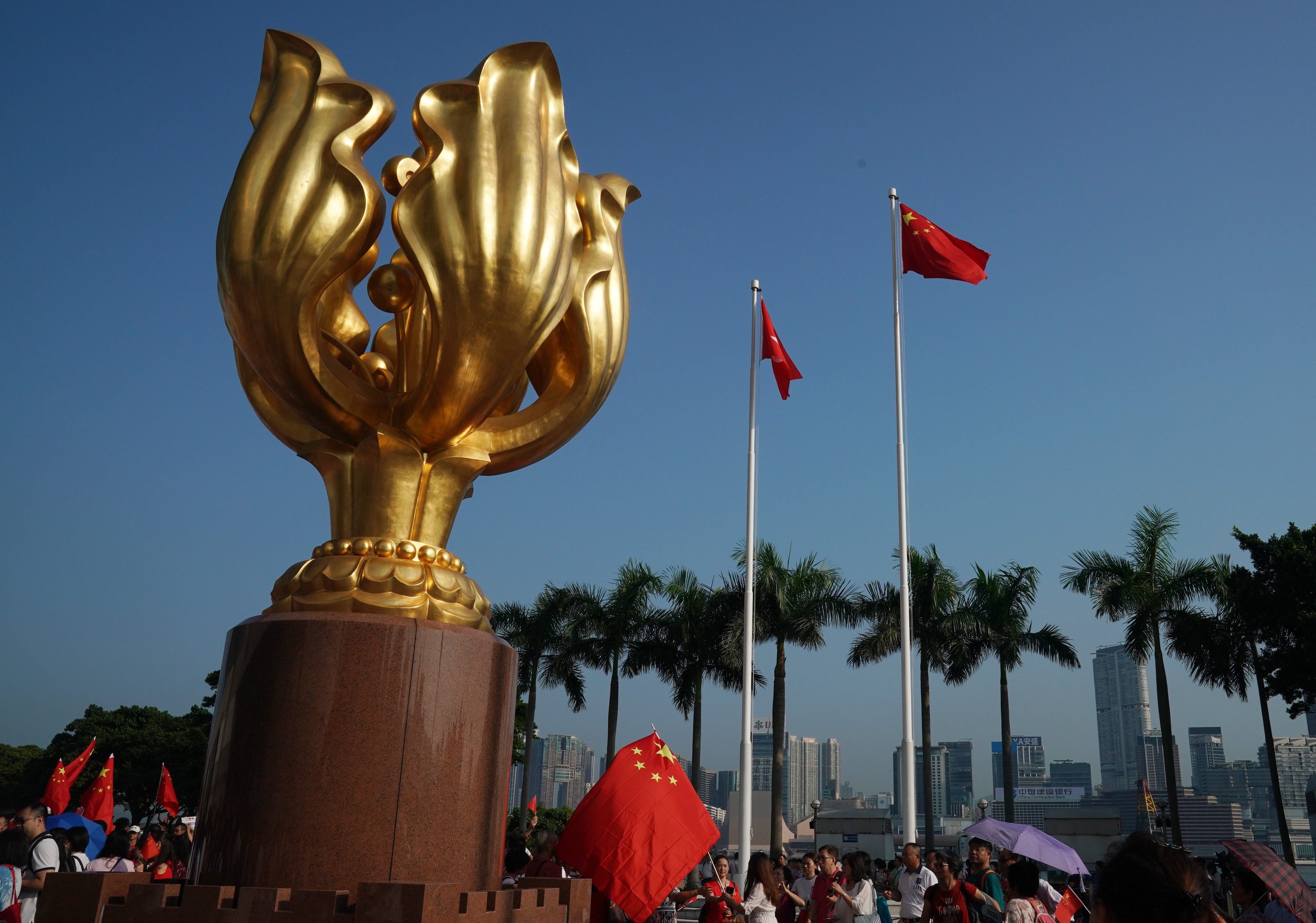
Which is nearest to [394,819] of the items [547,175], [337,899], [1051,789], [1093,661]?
[337,899]

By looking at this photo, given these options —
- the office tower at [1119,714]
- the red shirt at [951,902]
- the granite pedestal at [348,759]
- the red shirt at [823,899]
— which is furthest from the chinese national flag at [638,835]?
the office tower at [1119,714]

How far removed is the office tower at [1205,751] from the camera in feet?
483

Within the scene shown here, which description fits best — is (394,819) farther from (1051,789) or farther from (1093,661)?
(1093,661)

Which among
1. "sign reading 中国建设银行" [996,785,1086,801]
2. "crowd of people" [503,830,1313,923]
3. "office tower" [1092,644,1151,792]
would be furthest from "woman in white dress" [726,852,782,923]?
"office tower" [1092,644,1151,792]

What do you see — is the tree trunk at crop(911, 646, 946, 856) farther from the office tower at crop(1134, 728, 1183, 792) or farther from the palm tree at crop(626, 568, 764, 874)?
the office tower at crop(1134, 728, 1183, 792)

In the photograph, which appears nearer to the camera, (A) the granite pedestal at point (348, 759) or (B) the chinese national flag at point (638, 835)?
(A) the granite pedestal at point (348, 759)

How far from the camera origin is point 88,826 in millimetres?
8609

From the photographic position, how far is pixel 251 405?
17.6 feet

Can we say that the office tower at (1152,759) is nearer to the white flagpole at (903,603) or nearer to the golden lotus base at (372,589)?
the white flagpole at (903,603)

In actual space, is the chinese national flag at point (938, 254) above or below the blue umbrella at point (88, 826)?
above

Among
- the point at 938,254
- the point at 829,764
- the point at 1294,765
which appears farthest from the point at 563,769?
the point at 938,254

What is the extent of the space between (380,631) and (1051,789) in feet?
235

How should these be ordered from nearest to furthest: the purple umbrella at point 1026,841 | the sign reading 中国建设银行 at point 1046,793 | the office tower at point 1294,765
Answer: the purple umbrella at point 1026,841 < the sign reading 中国建设银行 at point 1046,793 < the office tower at point 1294,765

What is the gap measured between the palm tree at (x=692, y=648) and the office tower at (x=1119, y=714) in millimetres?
139084
